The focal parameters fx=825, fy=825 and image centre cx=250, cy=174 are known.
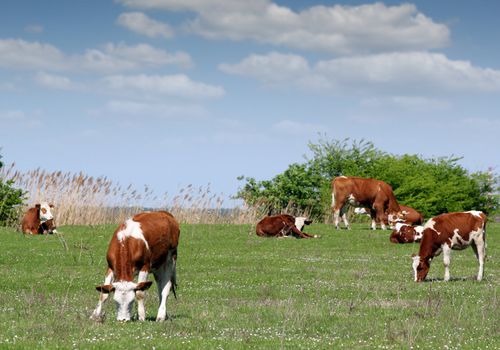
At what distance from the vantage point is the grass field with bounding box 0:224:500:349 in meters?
12.5

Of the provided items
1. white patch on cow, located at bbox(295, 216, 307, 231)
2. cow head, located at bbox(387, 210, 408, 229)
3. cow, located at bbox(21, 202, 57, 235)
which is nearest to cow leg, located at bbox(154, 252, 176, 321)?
white patch on cow, located at bbox(295, 216, 307, 231)

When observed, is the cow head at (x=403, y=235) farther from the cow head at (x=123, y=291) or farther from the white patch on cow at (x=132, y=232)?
the cow head at (x=123, y=291)

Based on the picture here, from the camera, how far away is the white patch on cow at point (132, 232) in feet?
45.7

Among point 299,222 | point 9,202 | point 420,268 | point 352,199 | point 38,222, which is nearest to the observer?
point 420,268

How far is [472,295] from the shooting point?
18.0m

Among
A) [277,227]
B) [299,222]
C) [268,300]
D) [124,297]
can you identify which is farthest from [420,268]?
[299,222]

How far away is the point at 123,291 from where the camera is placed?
1321 centimetres

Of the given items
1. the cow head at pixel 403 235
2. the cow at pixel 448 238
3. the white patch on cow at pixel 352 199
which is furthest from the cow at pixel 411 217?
the cow at pixel 448 238

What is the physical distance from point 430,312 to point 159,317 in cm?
507

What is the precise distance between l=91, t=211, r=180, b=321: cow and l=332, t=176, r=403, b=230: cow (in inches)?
910

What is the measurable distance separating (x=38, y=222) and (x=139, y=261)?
22.5 m

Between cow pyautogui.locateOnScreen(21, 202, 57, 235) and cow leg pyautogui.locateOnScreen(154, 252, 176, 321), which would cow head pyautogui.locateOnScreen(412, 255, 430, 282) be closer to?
cow leg pyautogui.locateOnScreen(154, 252, 176, 321)

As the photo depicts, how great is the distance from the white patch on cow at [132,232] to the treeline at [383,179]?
3377 cm

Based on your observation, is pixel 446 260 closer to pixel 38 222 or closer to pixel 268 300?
pixel 268 300
